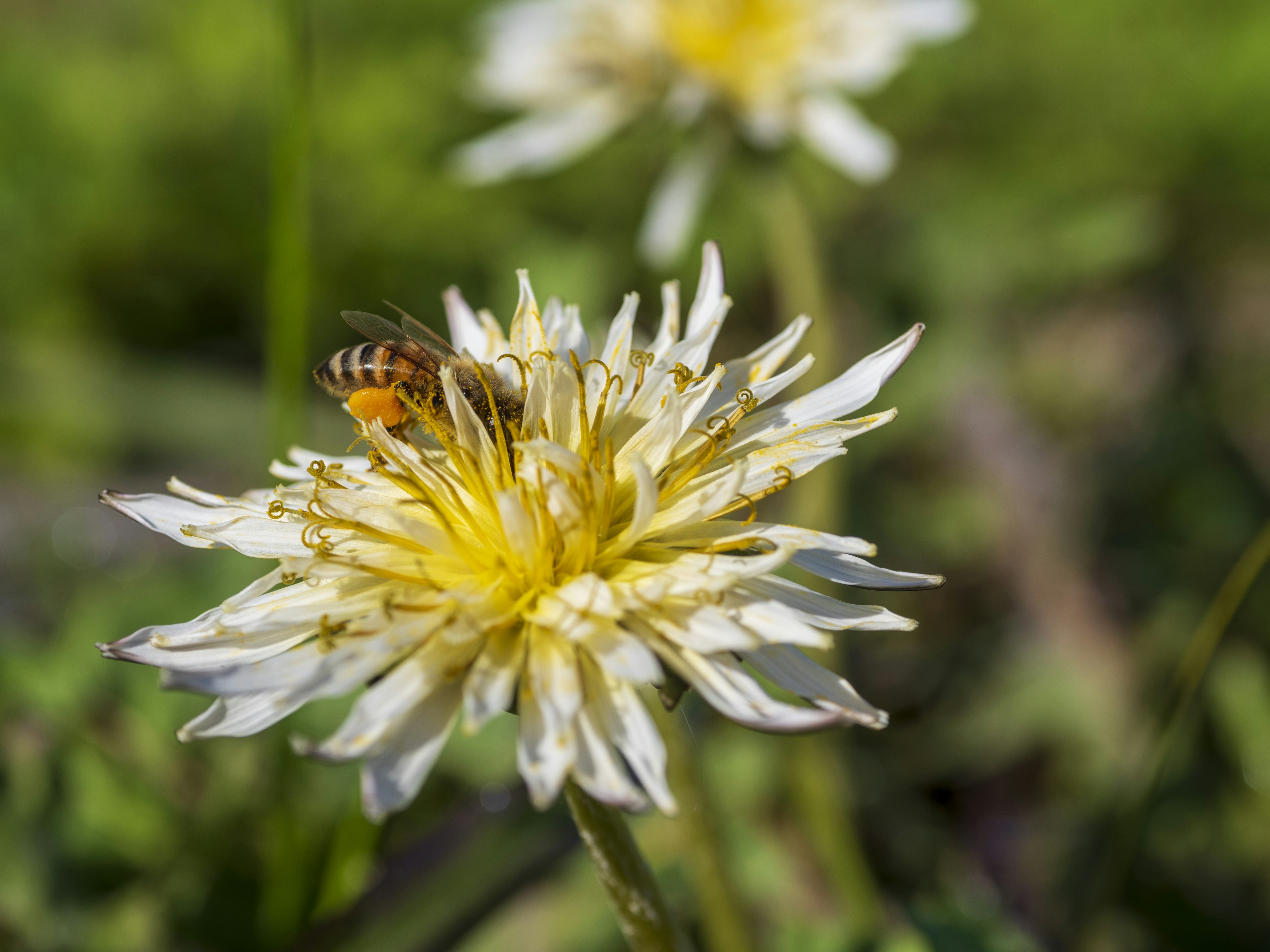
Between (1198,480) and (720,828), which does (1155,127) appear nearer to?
(1198,480)

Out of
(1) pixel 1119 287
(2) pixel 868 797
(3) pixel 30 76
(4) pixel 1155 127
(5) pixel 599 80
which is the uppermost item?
(3) pixel 30 76

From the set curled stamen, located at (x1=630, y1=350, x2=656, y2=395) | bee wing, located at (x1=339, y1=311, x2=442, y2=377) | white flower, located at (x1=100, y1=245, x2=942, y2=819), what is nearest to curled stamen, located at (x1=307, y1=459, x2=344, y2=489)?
white flower, located at (x1=100, y1=245, x2=942, y2=819)

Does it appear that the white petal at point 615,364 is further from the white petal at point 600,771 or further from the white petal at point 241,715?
the white petal at point 241,715

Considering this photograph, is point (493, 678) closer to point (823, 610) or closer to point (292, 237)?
point (823, 610)

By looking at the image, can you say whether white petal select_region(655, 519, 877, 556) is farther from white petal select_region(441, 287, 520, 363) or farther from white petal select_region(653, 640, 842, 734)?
white petal select_region(441, 287, 520, 363)

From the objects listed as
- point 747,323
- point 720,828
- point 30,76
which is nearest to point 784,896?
point 720,828

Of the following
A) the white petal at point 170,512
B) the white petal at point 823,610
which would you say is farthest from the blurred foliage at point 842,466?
the white petal at point 823,610
